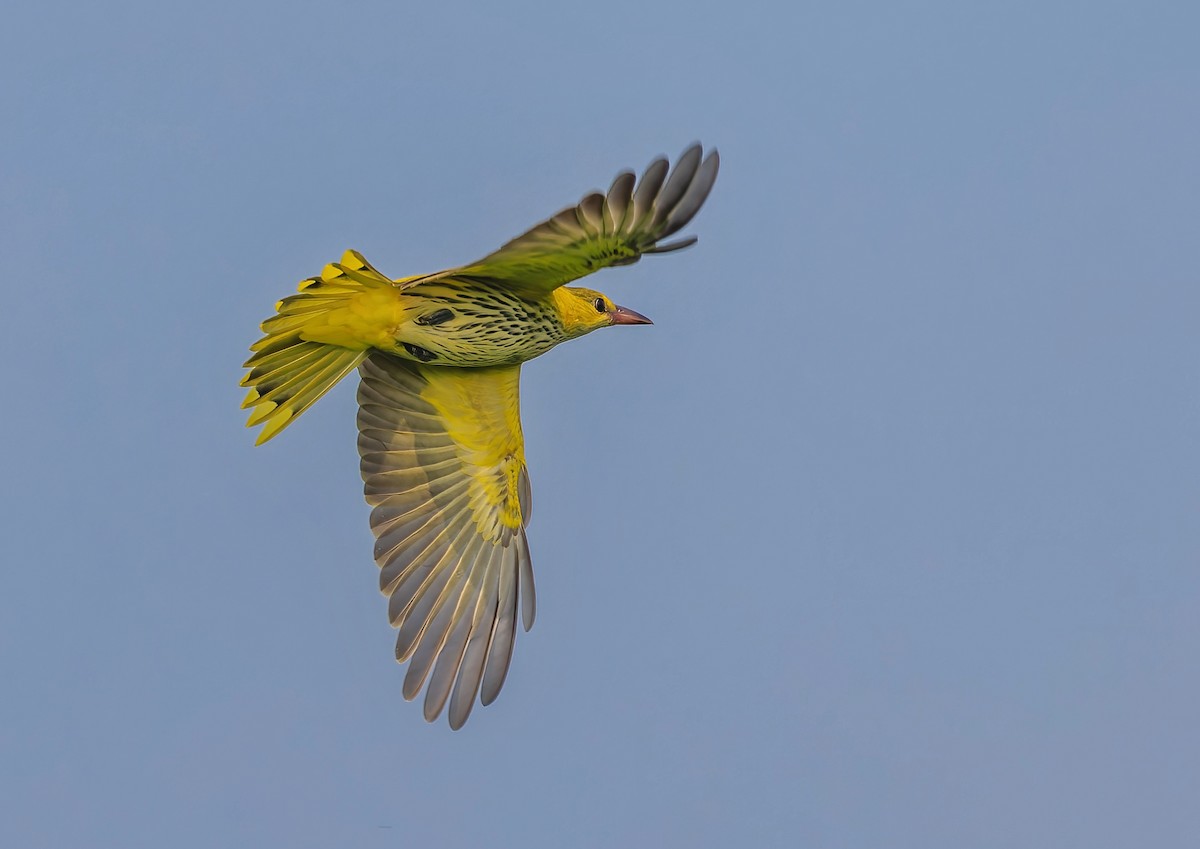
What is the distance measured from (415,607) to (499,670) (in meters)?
0.61

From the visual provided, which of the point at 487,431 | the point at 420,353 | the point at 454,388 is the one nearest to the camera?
the point at 420,353

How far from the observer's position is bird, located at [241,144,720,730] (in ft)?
23.2

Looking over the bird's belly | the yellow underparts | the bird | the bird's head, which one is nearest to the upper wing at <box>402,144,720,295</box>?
the bird

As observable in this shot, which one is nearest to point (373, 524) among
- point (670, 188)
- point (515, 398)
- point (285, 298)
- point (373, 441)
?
point (373, 441)

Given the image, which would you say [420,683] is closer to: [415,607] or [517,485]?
[415,607]

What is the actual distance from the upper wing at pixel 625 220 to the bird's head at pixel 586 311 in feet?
4.13

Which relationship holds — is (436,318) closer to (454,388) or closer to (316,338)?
(316,338)

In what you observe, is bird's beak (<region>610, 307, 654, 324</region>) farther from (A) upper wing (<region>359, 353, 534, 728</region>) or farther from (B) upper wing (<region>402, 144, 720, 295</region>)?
(B) upper wing (<region>402, 144, 720, 295</region>)

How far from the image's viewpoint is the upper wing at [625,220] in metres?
6.67

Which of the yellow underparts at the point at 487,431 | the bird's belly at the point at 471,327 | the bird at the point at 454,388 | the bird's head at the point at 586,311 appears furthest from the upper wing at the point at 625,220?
the yellow underparts at the point at 487,431

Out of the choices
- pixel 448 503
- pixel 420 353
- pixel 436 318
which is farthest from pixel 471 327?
pixel 448 503

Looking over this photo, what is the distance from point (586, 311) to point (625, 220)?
198cm

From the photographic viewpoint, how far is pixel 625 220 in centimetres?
682

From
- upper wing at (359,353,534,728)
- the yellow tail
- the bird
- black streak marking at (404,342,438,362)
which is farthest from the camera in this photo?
upper wing at (359,353,534,728)
